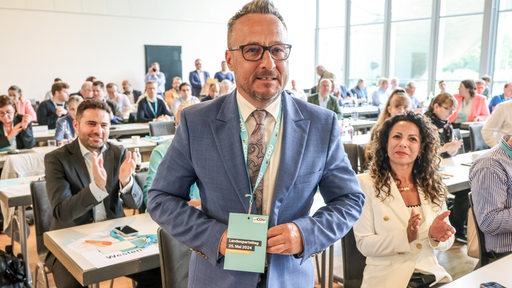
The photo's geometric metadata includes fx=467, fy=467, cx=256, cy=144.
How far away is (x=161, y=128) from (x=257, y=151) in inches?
198

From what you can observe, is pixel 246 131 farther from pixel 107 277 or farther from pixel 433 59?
pixel 433 59

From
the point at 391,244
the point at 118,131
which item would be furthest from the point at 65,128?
the point at 391,244

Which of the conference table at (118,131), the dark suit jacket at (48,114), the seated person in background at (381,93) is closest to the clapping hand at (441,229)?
the conference table at (118,131)

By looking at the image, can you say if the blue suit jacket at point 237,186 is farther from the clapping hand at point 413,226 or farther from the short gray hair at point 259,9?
the clapping hand at point 413,226

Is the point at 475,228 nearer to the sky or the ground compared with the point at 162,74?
nearer to the ground

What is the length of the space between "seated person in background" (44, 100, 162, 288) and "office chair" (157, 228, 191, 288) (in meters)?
0.72

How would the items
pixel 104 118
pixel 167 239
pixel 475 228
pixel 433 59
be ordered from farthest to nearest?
pixel 433 59
pixel 104 118
pixel 475 228
pixel 167 239

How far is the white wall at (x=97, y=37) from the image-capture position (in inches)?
437

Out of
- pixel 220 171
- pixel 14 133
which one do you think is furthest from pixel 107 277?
pixel 14 133

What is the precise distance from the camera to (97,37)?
12188 mm

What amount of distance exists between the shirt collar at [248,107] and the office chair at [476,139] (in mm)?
4719

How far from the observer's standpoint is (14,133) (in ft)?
16.3

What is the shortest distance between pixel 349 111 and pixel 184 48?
6203mm

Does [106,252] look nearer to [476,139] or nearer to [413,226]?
[413,226]
